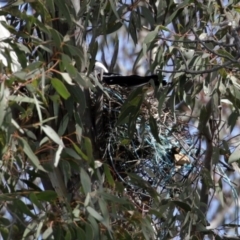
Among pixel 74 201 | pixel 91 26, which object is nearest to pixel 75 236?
pixel 74 201

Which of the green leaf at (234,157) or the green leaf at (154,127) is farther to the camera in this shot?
the green leaf at (154,127)

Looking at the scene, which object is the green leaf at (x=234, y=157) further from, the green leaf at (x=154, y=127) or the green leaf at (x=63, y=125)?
the green leaf at (x=63, y=125)

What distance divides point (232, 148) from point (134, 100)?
44cm

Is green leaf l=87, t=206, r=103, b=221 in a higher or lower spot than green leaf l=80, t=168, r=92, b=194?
lower

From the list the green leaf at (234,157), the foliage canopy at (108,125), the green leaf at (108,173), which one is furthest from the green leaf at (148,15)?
the green leaf at (108,173)

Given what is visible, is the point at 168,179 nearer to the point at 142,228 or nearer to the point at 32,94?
the point at 142,228

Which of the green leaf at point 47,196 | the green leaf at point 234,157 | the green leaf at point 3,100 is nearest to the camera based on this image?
the green leaf at point 3,100

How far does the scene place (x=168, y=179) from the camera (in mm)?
3250

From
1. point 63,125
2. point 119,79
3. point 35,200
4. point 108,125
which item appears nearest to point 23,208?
point 35,200

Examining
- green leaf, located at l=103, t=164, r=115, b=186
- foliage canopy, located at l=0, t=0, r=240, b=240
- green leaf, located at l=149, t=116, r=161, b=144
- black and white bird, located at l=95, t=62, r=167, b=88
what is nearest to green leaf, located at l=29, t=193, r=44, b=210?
foliage canopy, located at l=0, t=0, r=240, b=240

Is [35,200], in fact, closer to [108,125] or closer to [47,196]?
[47,196]

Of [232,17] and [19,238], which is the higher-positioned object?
[232,17]

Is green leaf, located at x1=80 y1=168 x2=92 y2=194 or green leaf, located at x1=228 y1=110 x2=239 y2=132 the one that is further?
green leaf, located at x1=228 y1=110 x2=239 y2=132

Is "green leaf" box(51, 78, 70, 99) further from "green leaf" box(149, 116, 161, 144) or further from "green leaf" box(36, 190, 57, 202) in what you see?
"green leaf" box(149, 116, 161, 144)
